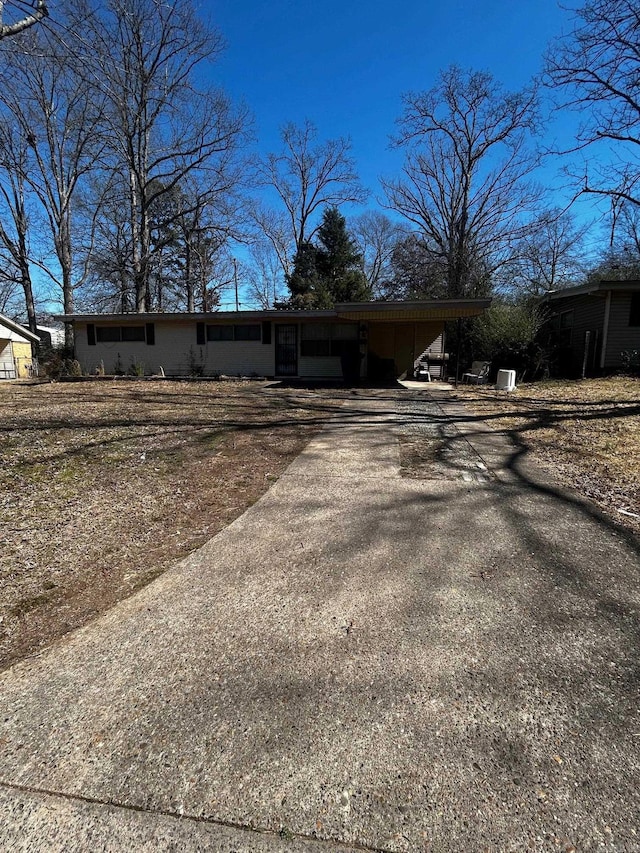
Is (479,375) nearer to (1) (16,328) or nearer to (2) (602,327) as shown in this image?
(2) (602,327)

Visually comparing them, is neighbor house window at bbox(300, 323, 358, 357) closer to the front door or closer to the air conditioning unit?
the front door

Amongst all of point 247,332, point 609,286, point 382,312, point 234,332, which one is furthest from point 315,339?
point 609,286

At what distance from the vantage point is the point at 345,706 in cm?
166

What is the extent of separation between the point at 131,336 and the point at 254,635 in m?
17.2

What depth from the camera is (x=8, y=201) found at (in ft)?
83.5

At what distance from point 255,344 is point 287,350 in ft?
4.01

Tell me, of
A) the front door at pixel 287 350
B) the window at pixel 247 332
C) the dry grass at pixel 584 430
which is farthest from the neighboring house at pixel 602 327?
the window at pixel 247 332

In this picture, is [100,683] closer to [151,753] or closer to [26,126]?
[151,753]

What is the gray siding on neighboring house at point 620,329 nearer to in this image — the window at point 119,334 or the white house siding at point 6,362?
the window at point 119,334

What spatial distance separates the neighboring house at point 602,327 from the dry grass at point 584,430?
2602mm

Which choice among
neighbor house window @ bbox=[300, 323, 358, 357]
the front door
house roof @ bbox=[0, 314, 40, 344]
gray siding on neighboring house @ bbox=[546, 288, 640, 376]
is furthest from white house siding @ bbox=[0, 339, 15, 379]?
gray siding on neighboring house @ bbox=[546, 288, 640, 376]

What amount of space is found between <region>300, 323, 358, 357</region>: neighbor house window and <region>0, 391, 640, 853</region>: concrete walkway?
12.8 m

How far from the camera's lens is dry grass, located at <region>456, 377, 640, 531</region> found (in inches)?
168

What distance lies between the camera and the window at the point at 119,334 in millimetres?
16922
